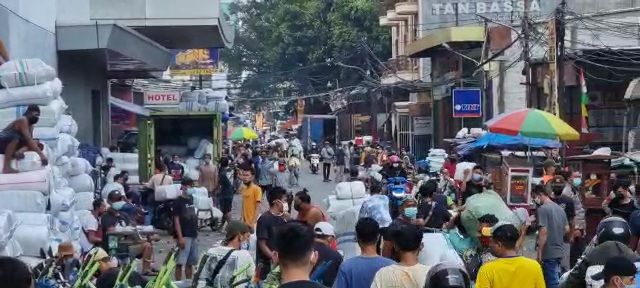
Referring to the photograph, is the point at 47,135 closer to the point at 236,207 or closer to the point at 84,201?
the point at 84,201

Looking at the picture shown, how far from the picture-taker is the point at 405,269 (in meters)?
6.82

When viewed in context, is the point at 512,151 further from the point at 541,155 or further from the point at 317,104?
the point at 317,104

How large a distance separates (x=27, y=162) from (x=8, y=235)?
1.93m

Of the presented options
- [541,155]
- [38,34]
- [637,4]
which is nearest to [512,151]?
[541,155]

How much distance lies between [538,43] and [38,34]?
12799mm

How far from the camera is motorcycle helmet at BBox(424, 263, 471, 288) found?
5.76 meters

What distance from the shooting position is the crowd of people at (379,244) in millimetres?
6073

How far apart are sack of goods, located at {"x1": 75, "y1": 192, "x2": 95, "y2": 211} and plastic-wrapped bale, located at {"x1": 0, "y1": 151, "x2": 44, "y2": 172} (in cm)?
262

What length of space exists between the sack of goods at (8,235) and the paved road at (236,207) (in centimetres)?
429

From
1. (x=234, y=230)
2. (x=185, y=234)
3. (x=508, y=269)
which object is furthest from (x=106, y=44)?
(x=508, y=269)

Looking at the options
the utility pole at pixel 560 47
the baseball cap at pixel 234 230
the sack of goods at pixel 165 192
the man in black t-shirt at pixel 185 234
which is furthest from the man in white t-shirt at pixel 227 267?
the utility pole at pixel 560 47

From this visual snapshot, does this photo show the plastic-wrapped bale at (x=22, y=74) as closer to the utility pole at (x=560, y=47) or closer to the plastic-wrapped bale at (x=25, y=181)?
the plastic-wrapped bale at (x=25, y=181)

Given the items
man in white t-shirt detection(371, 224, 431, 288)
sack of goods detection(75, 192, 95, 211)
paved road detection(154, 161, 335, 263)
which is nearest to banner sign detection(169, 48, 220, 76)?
paved road detection(154, 161, 335, 263)

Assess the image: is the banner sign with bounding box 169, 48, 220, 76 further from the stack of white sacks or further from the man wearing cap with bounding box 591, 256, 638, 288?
the man wearing cap with bounding box 591, 256, 638, 288
